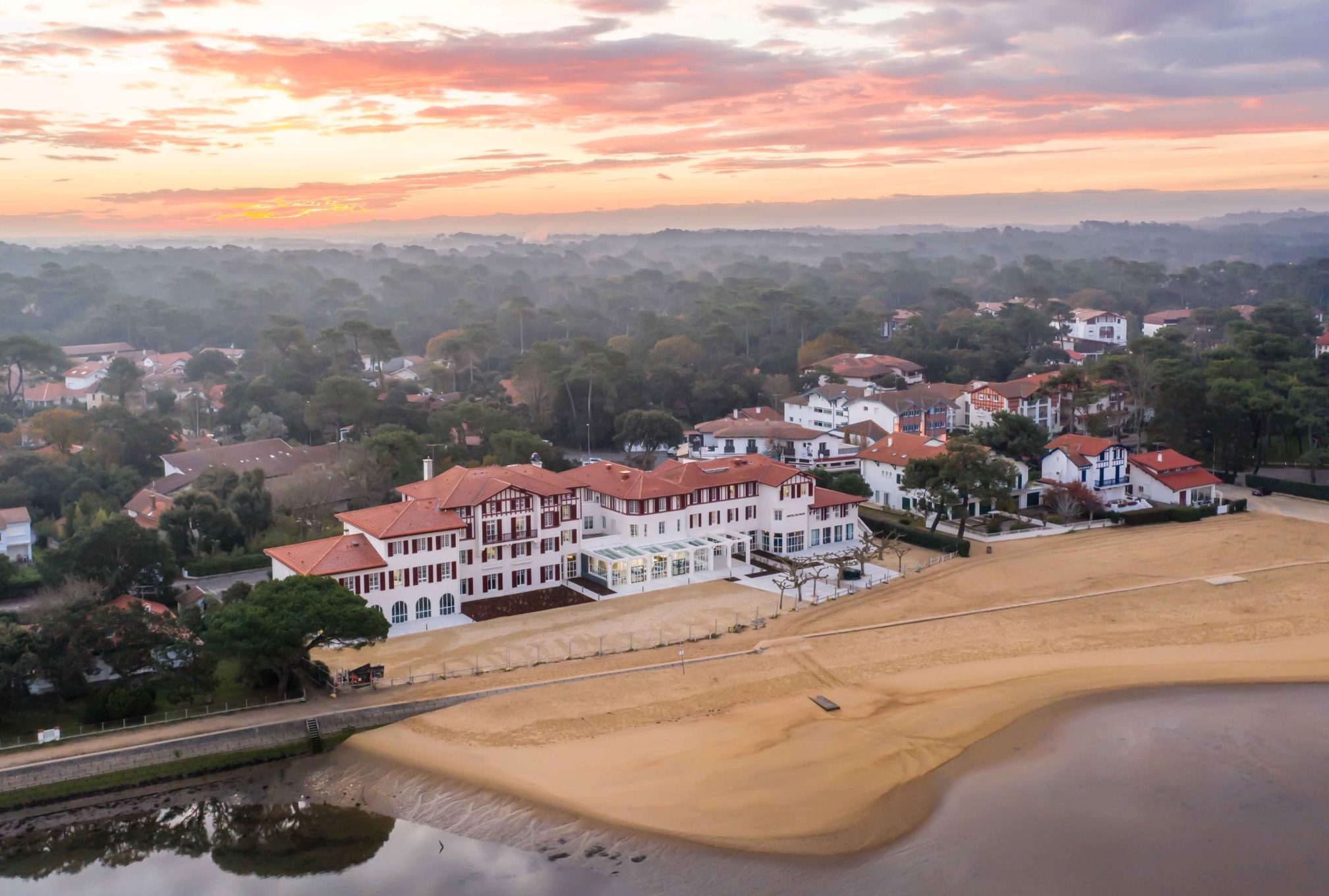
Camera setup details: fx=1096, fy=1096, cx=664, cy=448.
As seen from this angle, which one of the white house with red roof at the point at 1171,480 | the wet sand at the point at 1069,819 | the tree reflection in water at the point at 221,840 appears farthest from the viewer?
the white house with red roof at the point at 1171,480

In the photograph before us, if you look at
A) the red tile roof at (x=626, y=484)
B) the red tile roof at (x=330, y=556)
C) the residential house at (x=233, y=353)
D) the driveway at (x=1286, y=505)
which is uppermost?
the residential house at (x=233, y=353)

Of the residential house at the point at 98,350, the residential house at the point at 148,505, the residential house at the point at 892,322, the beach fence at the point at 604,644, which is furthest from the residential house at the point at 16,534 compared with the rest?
the residential house at the point at 892,322

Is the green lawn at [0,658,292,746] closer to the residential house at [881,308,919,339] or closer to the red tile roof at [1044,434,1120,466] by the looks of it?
the red tile roof at [1044,434,1120,466]

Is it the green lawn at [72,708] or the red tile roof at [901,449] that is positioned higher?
the red tile roof at [901,449]

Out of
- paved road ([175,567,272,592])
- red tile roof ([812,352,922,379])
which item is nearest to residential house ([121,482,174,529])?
paved road ([175,567,272,592])

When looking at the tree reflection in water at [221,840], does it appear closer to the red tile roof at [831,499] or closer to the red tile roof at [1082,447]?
the red tile roof at [831,499]

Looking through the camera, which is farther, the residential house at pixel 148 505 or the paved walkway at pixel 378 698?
the residential house at pixel 148 505
